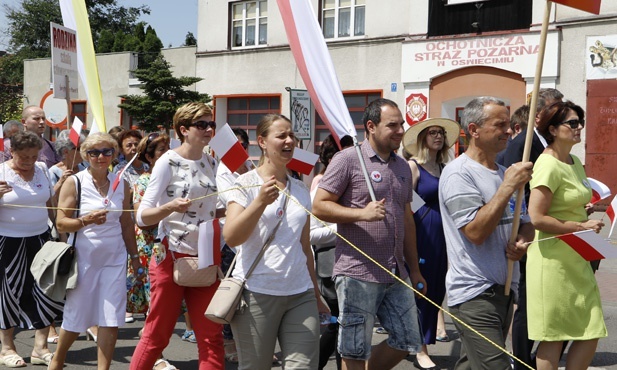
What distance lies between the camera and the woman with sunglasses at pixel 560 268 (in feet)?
15.4

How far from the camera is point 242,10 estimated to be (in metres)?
26.8

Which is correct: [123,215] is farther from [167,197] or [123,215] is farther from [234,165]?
[234,165]

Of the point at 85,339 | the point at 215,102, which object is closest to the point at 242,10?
the point at 215,102

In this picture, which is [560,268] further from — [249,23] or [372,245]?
[249,23]

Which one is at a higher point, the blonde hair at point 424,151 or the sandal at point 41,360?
the blonde hair at point 424,151

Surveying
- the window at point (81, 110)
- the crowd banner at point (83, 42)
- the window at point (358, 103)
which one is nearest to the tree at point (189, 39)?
the window at point (81, 110)

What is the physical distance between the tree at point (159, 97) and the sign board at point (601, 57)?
1206 cm

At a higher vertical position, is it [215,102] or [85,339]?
[215,102]

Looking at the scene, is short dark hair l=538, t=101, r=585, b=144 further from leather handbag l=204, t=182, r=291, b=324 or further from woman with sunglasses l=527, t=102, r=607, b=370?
leather handbag l=204, t=182, r=291, b=324

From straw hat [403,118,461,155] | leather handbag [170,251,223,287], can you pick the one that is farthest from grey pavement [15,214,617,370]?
straw hat [403,118,461,155]

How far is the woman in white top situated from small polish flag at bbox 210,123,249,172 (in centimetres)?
50

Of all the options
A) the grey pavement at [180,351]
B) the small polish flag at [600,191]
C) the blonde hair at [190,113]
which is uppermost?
the blonde hair at [190,113]

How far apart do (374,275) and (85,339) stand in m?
3.90

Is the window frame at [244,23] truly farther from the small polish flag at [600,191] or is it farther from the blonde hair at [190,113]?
the blonde hair at [190,113]
